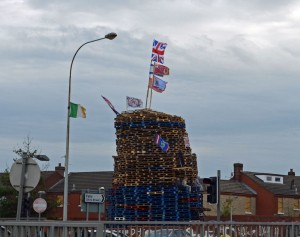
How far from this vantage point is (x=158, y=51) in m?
35.2

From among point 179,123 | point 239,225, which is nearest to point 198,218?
point 179,123

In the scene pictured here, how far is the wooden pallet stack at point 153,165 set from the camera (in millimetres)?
32562

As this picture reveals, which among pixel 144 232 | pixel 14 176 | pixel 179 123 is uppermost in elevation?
pixel 179 123

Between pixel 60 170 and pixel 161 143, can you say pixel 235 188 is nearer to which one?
pixel 60 170

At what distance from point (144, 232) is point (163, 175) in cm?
1581

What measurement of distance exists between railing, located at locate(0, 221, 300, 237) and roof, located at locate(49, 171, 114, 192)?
64397mm

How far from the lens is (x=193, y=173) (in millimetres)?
33375

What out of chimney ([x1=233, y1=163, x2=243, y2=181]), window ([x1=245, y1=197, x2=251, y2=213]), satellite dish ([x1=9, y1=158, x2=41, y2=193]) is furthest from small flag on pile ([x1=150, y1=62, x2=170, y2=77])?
chimney ([x1=233, y1=163, x2=243, y2=181])

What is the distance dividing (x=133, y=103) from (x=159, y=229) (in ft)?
57.6

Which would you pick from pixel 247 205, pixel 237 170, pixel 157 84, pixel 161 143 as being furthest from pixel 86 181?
pixel 161 143

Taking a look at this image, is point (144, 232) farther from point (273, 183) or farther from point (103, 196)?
point (273, 183)

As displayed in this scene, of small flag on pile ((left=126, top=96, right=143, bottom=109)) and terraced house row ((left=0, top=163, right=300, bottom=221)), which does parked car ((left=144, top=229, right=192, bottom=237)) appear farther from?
terraced house row ((left=0, top=163, right=300, bottom=221))

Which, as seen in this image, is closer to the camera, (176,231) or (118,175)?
(176,231)

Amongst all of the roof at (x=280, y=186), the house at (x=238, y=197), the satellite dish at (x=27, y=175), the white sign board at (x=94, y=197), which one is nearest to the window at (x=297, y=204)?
the roof at (x=280, y=186)
